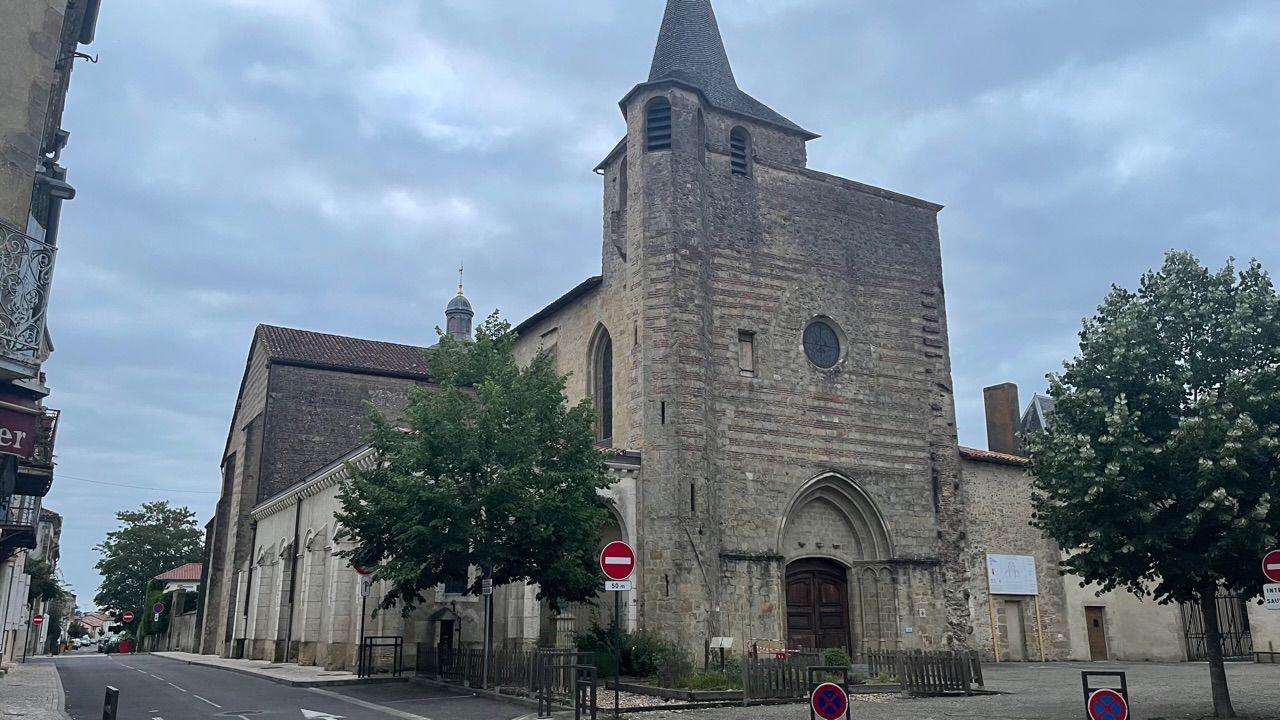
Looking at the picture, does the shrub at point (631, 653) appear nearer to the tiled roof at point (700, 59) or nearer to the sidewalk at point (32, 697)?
the sidewalk at point (32, 697)

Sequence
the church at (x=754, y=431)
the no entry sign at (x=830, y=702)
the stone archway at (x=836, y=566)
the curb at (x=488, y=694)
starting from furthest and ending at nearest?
the stone archway at (x=836, y=566) → the church at (x=754, y=431) → the curb at (x=488, y=694) → the no entry sign at (x=830, y=702)

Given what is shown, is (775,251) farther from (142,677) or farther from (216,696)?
(142,677)

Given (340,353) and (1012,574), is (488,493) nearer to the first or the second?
(1012,574)

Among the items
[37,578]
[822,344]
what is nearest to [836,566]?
[822,344]

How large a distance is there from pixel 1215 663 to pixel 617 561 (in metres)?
8.46

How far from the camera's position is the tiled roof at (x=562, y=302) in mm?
27578

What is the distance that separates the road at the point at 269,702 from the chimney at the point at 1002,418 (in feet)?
86.5

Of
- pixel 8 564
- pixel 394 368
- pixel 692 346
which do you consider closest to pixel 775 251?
pixel 692 346

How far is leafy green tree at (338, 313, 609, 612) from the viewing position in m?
18.1

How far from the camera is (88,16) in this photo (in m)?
13.9

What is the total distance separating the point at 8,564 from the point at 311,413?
1128cm

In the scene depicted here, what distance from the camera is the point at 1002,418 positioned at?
38562mm

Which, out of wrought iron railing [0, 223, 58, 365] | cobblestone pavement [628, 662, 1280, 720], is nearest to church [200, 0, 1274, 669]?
cobblestone pavement [628, 662, 1280, 720]

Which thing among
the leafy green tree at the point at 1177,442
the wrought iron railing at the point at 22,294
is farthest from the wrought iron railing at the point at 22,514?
the leafy green tree at the point at 1177,442
